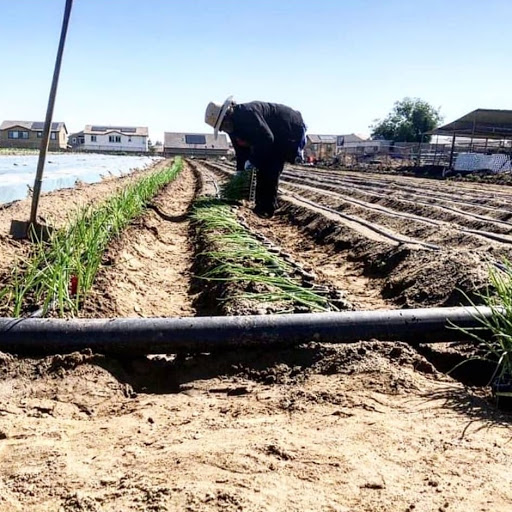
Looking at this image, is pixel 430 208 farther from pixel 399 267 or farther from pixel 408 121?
pixel 408 121

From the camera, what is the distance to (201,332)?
2469 millimetres

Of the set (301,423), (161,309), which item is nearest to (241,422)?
(301,423)

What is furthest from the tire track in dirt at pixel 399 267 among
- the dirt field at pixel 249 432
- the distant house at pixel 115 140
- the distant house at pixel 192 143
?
the distant house at pixel 115 140

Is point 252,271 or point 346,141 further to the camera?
point 346,141

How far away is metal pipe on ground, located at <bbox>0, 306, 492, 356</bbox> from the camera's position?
2.41 meters

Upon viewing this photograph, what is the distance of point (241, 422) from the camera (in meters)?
1.94

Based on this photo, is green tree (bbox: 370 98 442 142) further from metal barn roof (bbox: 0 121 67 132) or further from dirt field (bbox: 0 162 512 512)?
dirt field (bbox: 0 162 512 512)

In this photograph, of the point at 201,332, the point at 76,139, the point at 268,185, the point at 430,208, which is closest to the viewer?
the point at 201,332

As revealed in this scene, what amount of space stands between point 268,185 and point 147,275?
3660 millimetres

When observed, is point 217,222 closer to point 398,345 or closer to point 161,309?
point 161,309

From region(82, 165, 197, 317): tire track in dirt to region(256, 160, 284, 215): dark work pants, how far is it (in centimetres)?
123

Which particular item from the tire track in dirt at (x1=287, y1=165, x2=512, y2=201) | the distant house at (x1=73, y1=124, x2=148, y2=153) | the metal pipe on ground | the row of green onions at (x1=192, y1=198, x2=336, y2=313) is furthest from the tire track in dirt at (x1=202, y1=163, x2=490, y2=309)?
the distant house at (x1=73, y1=124, x2=148, y2=153)

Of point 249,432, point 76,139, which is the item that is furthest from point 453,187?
point 76,139

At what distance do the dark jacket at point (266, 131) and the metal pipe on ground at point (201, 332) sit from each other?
183 inches
